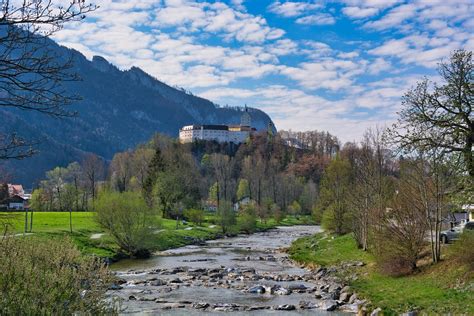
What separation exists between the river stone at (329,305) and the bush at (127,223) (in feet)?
79.8

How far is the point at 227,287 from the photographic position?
2814cm

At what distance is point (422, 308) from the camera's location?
18.3 meters

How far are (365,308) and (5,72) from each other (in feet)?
56.5

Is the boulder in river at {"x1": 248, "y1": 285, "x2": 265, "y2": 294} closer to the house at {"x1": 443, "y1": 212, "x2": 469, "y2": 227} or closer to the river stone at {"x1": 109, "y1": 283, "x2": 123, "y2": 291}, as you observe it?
the river stone at {"x1": 109, "y1": 283, "x2": 123, "y2": 291}

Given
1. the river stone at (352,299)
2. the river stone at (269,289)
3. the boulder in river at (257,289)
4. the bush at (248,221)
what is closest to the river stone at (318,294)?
the river stone at (352,299)

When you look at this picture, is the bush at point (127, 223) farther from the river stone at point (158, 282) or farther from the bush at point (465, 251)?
the bush at point (465, 251)

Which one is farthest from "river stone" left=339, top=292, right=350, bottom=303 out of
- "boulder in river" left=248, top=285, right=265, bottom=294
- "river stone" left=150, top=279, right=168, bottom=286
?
"river stone" left=150, top=279, right=168, bottom=286

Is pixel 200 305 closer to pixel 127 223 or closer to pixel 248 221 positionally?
pixel 127 223

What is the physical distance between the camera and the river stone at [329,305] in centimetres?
2156

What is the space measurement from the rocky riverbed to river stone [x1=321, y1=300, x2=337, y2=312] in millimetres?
47

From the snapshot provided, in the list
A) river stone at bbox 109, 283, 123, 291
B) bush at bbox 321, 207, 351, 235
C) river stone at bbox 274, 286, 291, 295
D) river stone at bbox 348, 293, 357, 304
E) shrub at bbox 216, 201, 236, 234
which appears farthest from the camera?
shrub at bbox 216, 201, 236, 234

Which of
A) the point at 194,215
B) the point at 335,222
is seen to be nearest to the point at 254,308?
the point at 335,222

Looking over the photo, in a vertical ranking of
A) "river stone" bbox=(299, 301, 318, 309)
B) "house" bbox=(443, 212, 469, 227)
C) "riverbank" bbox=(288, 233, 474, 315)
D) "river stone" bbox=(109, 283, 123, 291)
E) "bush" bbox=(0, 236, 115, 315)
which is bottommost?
"river stone" bbox=(109, 283, 123, 291)

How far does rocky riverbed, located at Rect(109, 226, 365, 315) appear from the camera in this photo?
72.7 ft
